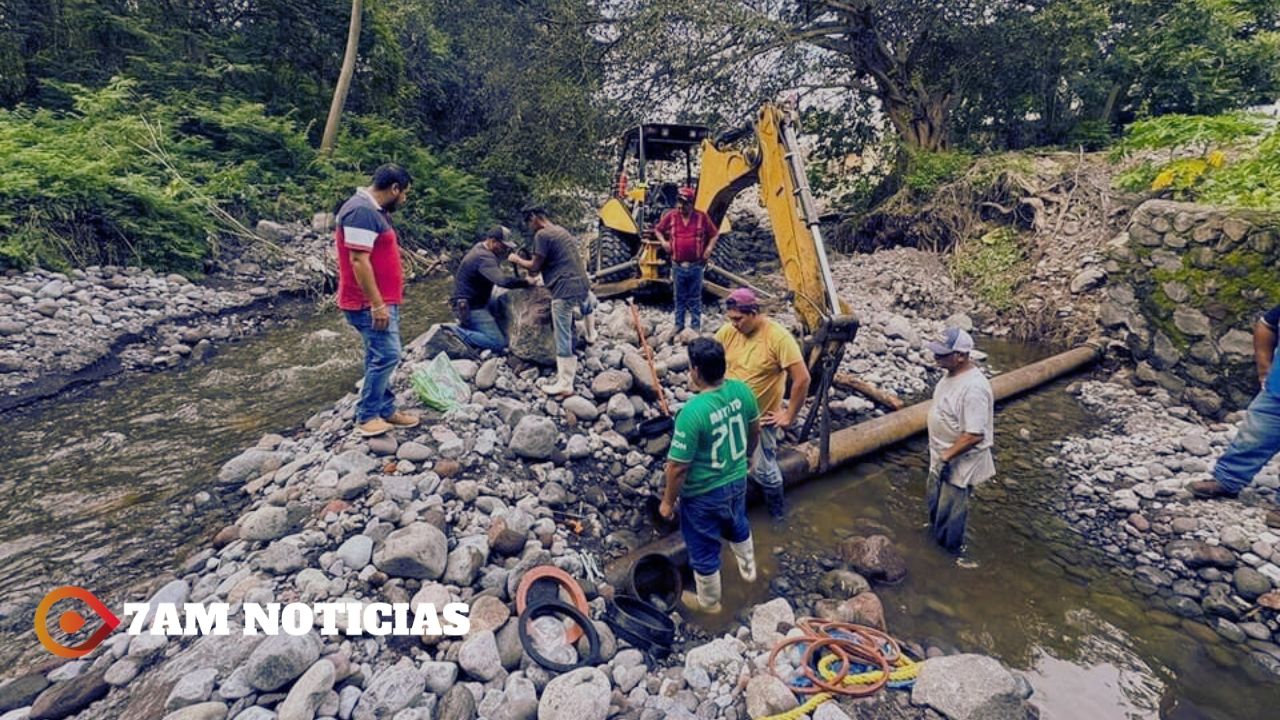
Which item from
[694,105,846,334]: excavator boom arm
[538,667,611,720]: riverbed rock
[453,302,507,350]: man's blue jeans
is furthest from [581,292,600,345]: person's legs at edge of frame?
[538,667,611,720]: riverbed rock

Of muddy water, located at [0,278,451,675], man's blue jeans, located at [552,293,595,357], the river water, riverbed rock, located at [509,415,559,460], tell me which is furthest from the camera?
man's blue jeans, located at [552,293,595,357]

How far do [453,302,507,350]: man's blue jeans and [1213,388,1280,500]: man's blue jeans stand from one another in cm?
554

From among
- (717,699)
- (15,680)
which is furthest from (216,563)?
(717,699)

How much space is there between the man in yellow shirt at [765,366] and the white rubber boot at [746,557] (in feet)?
1.90

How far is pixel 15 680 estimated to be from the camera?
262 cm

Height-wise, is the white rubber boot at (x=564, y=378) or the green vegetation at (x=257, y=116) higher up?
the green vegetation at (x=257, y=116)

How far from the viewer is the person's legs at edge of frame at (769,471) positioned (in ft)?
13.1

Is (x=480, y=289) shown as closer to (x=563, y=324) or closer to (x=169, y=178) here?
(x=563, y=324)

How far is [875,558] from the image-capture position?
3.79 m

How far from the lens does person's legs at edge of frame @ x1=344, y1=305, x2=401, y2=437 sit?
3795 millimetres

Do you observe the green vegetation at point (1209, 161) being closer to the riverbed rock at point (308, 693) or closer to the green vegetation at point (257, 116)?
the riverbed rock at point (308, 693)

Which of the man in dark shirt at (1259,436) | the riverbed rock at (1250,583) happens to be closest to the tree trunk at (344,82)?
the man in dark shirt at (1259,436)

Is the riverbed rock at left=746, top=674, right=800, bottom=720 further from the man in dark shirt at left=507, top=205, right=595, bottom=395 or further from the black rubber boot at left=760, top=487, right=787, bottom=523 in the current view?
the man in dark shirt at left=507, top=205, right=595, bottom=395

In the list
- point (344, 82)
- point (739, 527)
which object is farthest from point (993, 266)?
point (344, 82)
